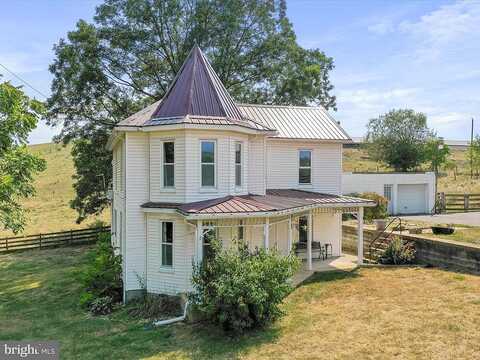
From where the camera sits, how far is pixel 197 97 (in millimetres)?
15273

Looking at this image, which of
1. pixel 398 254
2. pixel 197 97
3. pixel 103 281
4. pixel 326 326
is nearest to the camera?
pixel 326 326

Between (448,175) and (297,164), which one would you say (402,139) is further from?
Answer: (297,164)

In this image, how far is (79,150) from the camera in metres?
29.4

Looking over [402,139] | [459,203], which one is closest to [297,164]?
[459,203]

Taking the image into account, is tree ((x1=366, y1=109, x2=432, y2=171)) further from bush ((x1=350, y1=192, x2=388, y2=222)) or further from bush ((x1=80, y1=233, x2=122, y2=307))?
bush ((x1=80, y1=233, x2=122, y2=307))

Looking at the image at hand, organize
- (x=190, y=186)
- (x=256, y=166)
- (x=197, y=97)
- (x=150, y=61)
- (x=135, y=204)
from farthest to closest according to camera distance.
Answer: (x=150, y=61), (x=256, y=166), (x=197, y=97), (x=135, y=204), (x=190, y=186)

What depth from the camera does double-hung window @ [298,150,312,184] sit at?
19016 mm

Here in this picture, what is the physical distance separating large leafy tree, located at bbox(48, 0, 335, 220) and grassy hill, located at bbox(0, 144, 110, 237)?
416 centimetres

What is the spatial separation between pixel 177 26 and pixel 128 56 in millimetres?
3877

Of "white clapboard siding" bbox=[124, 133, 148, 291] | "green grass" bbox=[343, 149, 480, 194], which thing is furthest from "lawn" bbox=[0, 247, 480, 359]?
"green grass" bbox=[343, 149, 480, 194]

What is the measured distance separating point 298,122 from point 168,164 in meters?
7.58

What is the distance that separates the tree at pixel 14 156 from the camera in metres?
13.8

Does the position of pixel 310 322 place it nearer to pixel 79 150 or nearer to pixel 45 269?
pixel 45 269

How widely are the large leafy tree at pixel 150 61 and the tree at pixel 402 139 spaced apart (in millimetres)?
14432
